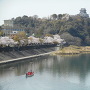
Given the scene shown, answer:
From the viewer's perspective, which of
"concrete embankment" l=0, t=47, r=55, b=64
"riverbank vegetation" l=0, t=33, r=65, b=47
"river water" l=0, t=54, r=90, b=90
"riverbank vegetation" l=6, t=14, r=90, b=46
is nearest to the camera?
"river water" l=0, t=54, r=90, b=90

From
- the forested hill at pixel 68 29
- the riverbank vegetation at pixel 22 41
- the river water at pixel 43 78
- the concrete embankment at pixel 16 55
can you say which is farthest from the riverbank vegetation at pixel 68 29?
the river water at pixel 43 78

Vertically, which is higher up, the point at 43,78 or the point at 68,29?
the point at 68,29

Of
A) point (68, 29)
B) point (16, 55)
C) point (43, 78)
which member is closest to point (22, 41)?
point (16, 55)

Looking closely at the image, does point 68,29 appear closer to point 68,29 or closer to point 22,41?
point 68,29

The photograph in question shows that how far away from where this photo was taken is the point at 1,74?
119 ft

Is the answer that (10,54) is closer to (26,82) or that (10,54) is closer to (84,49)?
(26,82)

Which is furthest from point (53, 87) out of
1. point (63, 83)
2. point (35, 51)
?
point (35, 51)

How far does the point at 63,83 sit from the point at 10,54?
2055 cm

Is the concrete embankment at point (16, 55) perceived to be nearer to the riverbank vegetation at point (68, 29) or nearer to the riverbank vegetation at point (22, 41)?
the riverbank vegetation at point (22, 41)

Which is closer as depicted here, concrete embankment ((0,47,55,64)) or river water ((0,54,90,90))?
river water ((0,54,90,90))

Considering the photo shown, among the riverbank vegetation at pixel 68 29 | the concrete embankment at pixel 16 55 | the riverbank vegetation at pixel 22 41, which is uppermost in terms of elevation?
the riverbank vegetation at pixel 68 29

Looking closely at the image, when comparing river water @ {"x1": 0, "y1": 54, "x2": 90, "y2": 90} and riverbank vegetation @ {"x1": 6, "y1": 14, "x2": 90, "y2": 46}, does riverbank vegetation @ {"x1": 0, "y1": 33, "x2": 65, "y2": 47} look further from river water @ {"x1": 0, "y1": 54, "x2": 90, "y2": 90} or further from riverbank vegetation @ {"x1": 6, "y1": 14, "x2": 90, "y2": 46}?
river water @ {"x1": 0, "y1": 54, "x2": 90, "y2": 90}

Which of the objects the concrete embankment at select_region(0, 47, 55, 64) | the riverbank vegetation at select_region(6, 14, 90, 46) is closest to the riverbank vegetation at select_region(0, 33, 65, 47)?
the concrete embankment at select_region(0, 47, 55, 64)

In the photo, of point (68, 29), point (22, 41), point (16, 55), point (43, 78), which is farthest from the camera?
point (68, 29)
